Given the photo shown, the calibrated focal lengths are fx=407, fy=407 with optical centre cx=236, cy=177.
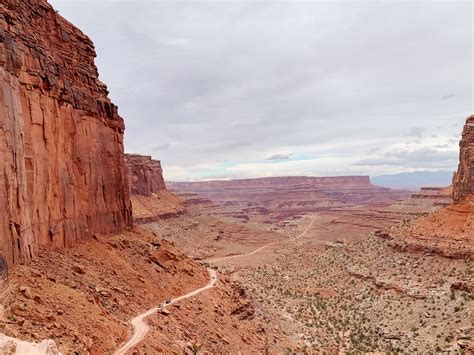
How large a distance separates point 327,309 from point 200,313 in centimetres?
1882

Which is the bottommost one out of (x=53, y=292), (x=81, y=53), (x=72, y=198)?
(x=53, y=292)

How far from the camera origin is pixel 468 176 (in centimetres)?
4850

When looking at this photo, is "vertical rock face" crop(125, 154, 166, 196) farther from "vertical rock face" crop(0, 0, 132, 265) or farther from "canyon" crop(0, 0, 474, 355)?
"vertical rock face" crop(0, 0, 132, 265)

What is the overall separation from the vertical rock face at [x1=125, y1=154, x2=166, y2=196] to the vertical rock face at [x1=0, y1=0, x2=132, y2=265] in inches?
2435

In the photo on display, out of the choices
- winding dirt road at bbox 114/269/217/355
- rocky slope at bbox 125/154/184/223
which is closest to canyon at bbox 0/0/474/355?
winding dirt road at bbox 114/269/217/355

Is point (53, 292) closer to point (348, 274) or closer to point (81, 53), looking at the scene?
point (81, 53)

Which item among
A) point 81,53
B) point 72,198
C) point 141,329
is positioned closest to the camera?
point 141,329

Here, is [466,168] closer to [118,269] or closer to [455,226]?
[455,226]

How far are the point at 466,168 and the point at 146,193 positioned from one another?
72518 mm

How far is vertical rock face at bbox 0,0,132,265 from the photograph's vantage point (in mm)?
17984

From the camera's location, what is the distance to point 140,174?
97.8 meters

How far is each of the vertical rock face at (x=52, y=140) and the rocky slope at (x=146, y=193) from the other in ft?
179

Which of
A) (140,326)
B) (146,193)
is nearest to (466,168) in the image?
(140,326)

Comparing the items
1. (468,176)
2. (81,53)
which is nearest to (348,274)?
(468,176)
